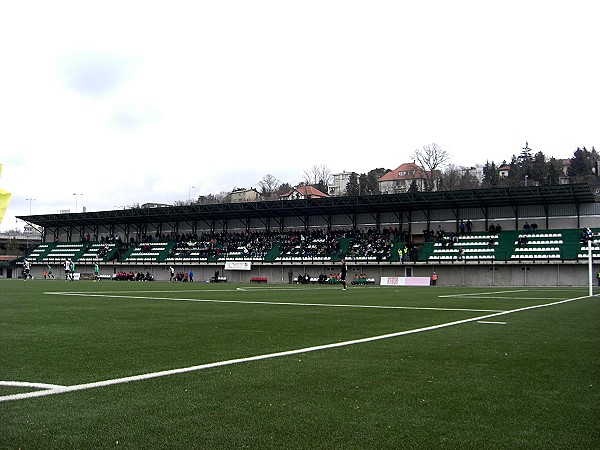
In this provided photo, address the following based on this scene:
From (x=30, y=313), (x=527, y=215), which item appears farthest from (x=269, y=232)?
(x=30, y=313)

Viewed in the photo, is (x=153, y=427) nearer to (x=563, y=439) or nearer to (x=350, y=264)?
(x=563, y=439)

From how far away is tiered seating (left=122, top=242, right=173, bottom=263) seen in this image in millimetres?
79062

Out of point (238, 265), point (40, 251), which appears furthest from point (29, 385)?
point (40, 251)

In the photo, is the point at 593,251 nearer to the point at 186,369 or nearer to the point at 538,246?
the point at 538,246

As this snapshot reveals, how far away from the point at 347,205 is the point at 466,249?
14.8 m

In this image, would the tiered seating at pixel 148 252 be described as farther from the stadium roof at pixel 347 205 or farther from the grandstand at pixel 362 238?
the stadium roof at pixel 347 205

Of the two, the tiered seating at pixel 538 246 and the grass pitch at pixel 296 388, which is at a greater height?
the tiered seating at pixel 538 246

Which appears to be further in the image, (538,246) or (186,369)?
(538,246)

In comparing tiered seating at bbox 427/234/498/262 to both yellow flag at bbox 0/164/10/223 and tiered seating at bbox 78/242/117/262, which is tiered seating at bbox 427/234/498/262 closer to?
tiered seating at bbox 78/242/117/262

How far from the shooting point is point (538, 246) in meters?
58.2

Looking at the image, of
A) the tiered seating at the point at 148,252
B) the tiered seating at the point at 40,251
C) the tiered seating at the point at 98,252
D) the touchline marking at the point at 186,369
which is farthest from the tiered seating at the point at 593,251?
the tiered seating at the point at 40,251

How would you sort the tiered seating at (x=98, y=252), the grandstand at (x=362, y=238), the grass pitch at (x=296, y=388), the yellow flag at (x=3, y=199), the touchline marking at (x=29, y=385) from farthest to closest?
1. the tiered seating at (x=98, y=252)
2. the grandstand at (x=362, y=238)
3. the touchline marking at (x=29, y=385)
4. the grass pitch at (x=296, y=388)
5. the yellow flag at (x=3, y=199)

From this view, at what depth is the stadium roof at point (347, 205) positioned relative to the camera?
59344 millimetres

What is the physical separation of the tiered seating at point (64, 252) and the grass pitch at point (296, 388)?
7886 centimetres
